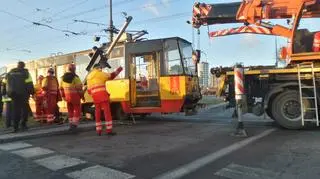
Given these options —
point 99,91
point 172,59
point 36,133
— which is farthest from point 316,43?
point 36,133

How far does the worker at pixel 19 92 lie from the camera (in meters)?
10.8

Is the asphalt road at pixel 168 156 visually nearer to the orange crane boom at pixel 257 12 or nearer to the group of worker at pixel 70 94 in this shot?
the group of worker at pixel 70 94

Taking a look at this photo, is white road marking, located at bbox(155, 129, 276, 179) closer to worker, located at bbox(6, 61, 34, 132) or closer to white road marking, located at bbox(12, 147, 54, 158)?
white road marking, located at bbox(12, 147, 54, 158)

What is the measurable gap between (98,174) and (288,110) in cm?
632

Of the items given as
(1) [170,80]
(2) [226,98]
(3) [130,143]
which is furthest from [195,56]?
(3) [130,143]

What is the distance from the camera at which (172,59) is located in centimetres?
1359

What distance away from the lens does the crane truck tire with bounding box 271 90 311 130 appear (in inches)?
411

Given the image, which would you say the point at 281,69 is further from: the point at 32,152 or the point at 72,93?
the point at 32,152

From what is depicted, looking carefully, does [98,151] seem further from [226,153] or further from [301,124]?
[301,124]

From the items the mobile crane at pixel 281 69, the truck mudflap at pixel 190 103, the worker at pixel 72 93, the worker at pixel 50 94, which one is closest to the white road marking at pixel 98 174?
the worker at pixel 72 93

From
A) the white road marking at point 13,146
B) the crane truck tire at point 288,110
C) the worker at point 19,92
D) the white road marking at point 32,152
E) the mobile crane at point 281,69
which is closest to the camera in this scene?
the white road marking at point 32,152

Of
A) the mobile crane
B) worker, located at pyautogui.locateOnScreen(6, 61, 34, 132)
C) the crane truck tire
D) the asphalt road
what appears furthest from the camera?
worker, located at pyautogui.locateOnScreen(6, 61, 34, 132)

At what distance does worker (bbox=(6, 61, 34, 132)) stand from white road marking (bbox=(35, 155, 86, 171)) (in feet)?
13.0

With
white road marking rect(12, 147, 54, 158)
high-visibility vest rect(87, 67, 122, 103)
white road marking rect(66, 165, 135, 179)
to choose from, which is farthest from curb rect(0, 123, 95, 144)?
white road marking rect(66, 165, 135, 179)
